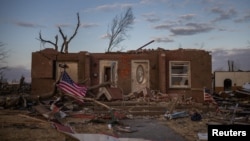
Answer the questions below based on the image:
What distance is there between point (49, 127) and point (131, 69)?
1200 cm

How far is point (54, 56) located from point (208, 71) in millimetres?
10474

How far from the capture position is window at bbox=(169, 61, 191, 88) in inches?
877

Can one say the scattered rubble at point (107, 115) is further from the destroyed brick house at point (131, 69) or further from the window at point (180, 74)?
the window at point (180, 74)

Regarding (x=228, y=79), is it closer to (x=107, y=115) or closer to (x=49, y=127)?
(x=107, y=115)

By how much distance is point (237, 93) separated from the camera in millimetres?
20188

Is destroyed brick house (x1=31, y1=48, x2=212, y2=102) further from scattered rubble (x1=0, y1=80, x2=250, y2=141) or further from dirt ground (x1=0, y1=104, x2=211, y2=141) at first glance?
dirt ground (x1=0, y1=104, x2=211, y2=141)

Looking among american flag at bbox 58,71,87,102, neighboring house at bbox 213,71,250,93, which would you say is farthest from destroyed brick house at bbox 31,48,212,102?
neighboring house at bbox 213,71,250,93

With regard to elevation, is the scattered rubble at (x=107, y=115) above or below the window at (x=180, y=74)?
below

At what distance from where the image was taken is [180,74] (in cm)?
2238

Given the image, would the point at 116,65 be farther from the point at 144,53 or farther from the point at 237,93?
the point at 237,93

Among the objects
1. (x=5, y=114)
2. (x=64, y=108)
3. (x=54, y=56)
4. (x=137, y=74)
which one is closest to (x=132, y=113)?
(x=64, y=108)

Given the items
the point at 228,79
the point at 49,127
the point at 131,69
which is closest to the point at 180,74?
the point at 131,69

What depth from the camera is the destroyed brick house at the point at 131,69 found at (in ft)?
71.9

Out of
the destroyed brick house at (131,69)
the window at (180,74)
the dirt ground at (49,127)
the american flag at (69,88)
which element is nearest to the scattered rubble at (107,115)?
the dirt ground at (49,127)
